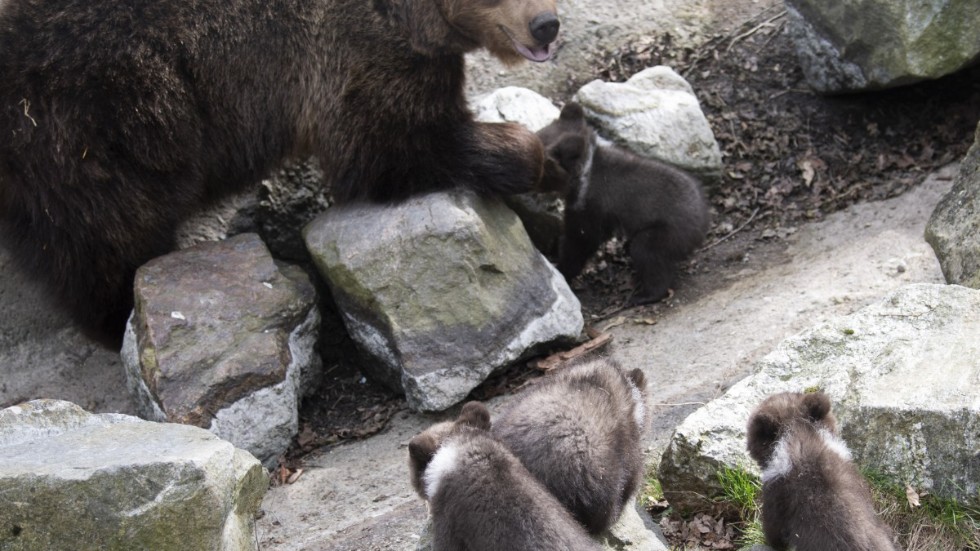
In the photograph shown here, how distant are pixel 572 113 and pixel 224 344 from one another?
3.43 m

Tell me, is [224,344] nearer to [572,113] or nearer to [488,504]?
[488,504]

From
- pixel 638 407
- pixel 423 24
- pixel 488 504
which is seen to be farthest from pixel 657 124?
pixel 488 504

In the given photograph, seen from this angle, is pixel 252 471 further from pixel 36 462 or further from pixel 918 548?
pixel 918 548

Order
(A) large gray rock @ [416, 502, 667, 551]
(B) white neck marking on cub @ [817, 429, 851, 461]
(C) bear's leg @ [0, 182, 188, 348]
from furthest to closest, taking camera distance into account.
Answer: (C) bear's leg @ [0, 182, 188, 348] < (A) large gray rock @ [416, 502, 667, 551] < (B) white neck marking on cub @ [817, 429, 851, 461]

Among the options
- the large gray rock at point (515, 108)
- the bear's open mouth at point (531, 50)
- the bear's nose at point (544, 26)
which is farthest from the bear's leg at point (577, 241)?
the bear's nose at point (544, 26)

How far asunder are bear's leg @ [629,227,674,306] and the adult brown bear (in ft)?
3.86

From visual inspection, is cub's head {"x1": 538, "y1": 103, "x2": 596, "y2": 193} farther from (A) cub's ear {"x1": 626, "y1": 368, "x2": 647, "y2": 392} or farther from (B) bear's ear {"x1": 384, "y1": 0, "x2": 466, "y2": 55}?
(A) cub's ear {"x1": 626, "y1": 368, "x2": 647, "y2": 392}

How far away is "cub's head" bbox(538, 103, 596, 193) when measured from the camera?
7.87m

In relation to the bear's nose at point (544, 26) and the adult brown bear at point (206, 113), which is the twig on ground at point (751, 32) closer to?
the adult brown bear at point (206, 113)

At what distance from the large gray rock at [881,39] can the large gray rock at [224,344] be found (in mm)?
5039

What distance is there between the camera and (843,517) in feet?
13.7

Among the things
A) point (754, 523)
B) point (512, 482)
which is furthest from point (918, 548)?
point (512, 482)

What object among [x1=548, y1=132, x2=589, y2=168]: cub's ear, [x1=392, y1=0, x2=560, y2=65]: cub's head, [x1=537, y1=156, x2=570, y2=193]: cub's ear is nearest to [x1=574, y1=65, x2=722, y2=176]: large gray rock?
[x1=548, y1=132, x2=589, y2=168]: cub's ear

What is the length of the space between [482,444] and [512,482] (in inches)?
10.9
